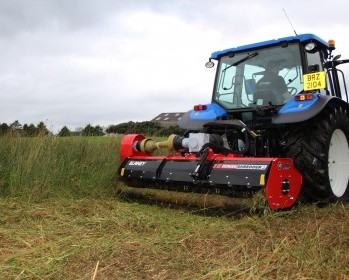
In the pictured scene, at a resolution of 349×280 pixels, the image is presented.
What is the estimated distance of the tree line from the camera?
6.55 metres

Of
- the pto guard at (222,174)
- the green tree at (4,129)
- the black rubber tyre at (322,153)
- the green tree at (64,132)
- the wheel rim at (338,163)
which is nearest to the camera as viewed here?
the pto guard at (222,174)

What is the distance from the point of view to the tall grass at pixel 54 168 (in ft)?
17.9

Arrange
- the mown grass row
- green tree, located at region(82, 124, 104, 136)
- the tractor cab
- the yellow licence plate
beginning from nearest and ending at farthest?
the mown grass row
the yellow licence plate
the tractor cab
green tree, located at region(82, 124, 104, 136)

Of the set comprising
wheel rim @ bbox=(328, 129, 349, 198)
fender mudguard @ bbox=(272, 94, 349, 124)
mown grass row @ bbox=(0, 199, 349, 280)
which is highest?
fender mudguard @ bbox=(272, 94, 349, 124)

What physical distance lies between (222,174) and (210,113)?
56.6 inches

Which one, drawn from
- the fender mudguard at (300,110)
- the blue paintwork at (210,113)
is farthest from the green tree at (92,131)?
the fender mudguard at (300,110)

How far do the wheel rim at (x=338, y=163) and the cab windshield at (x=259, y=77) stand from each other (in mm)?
771

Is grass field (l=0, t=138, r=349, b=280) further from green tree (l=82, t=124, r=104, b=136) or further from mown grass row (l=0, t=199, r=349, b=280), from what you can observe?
green tree (l=82, t=124, r=104, b=136)

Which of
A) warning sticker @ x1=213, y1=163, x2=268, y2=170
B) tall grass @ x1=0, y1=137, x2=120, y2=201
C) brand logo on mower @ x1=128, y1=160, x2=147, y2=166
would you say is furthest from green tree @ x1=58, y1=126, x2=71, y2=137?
warning sticker @ x1=213, y1=163, x2=268, y2=170

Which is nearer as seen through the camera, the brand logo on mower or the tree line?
the brand logo on mower

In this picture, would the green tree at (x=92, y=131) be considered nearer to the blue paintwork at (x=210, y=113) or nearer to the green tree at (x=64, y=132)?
the green tree at (x=64, y=132)

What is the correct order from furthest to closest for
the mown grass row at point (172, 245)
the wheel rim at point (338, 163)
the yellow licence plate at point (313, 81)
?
the wheel rim at point (338, 163) → the yellow licence plate at point (313, 81) → the mown grass row at point (172, 245)

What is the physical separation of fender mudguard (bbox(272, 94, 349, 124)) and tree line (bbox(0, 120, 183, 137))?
96.8 inches

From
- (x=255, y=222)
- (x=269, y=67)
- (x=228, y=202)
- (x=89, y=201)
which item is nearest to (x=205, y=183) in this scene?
(x=228, y=202)
